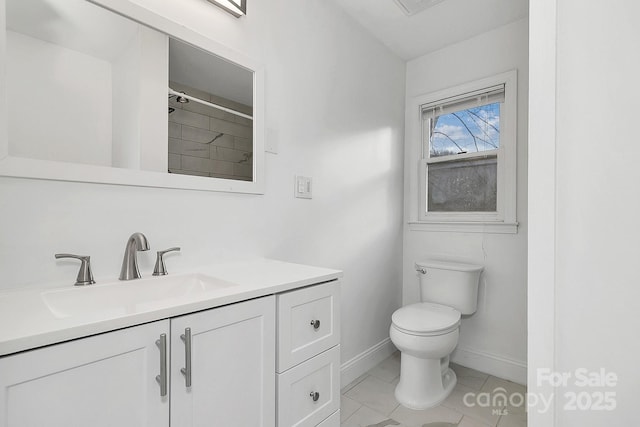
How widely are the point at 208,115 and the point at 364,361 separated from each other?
1840 mm

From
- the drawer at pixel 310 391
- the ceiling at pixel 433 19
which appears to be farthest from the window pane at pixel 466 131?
the drawer at pixel 310 391

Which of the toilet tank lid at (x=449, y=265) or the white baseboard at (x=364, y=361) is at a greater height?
the toilet tank lid at (x=449, y=265)

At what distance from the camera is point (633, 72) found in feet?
2.91

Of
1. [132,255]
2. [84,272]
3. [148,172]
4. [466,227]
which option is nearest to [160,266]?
[132,255]

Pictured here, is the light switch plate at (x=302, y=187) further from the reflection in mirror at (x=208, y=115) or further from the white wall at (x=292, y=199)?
the reflection in mirror at (x=208, y=115)

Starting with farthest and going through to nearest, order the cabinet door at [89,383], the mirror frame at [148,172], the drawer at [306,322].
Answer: the drawer at [306,322] → the mirror frame at [148,172] → the cabinet door at [89,383]

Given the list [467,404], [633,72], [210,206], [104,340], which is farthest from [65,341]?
[467,404]

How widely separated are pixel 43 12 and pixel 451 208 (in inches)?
96.9

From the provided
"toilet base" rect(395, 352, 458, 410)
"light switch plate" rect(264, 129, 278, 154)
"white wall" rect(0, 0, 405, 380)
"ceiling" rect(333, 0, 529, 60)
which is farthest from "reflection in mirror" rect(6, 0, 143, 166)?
"toilet base" rect(395, 352, 458, 410)

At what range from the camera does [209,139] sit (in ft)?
4.28

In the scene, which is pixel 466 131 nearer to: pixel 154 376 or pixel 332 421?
pixel 332 421

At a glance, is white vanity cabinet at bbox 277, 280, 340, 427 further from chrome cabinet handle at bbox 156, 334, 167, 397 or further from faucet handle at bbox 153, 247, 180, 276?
faucet handle at bbox 153, 247, 180, 276

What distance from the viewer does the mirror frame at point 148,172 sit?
2.79ft

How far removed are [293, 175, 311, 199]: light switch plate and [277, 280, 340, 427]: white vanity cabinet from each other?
2.10 ft
